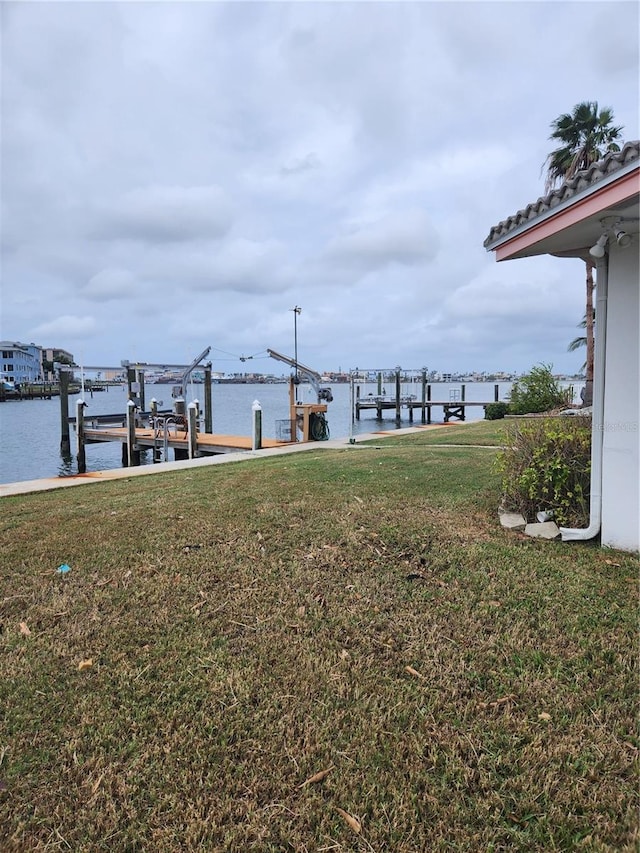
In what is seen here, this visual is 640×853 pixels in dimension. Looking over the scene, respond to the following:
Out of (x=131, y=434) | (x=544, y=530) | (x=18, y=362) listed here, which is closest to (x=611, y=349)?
(x=544, y=530)

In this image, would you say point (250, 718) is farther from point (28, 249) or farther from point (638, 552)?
point (28, 249)

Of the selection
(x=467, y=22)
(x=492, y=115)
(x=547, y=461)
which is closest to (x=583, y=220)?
(x=547, y=461)

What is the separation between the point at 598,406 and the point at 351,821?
3692 mm

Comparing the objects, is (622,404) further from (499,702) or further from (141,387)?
(141,387)

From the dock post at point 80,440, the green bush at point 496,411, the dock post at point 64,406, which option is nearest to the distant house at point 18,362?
the dock post at point 64,406

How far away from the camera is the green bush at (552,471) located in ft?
15.6

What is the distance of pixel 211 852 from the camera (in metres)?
1.75

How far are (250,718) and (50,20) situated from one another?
1088cm

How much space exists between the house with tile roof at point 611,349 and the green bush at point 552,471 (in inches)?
12.0

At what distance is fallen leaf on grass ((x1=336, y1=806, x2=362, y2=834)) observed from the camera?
Result: 6.02 feet

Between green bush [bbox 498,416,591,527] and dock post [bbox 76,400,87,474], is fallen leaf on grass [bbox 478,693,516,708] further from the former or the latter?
dock post [bbox 76,400,87,474]

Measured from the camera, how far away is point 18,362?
262 ft

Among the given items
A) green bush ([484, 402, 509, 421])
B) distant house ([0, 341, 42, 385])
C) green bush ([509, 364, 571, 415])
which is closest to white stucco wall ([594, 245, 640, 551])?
green bush ([509, 364, 571, 415])

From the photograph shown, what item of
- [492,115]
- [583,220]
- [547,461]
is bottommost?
[547,461]
